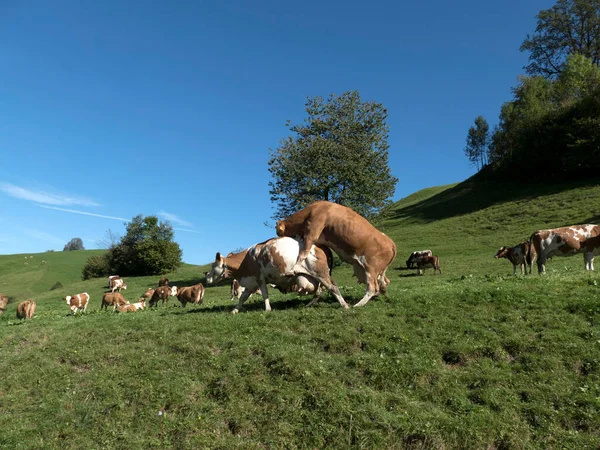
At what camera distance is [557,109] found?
2514 inches

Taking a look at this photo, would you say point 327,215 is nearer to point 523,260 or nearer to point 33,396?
point 33,396

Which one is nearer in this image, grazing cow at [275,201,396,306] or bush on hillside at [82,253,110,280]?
grazing cow at [275,201,396,306]

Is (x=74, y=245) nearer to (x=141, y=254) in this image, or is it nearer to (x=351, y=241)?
(x=141, y=254)

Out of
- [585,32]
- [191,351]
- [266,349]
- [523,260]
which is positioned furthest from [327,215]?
[585,32]

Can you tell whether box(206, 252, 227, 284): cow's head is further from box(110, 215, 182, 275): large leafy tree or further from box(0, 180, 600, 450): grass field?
box(110, 215, 182, 275): large leafy tree

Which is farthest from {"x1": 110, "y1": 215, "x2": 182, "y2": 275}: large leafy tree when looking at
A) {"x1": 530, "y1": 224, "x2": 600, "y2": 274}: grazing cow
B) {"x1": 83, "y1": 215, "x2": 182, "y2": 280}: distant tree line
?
{"x1": 530, "y1": 224, "x2": 600, "y2": 274}: grazing cow

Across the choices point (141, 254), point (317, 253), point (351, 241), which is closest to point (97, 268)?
point (141, 254)

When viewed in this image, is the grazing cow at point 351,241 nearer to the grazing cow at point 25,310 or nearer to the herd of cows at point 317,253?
the herd of cows at point 317,253

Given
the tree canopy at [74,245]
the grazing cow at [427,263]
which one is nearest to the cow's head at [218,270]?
the grazing cow at [427,263]

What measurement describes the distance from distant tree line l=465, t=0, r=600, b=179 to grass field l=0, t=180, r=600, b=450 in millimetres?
55182

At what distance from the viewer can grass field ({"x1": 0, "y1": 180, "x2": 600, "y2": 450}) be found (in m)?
7.10

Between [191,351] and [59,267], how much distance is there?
284 ft

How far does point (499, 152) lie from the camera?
75.4 meters

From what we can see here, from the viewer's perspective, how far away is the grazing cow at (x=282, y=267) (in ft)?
39.2
